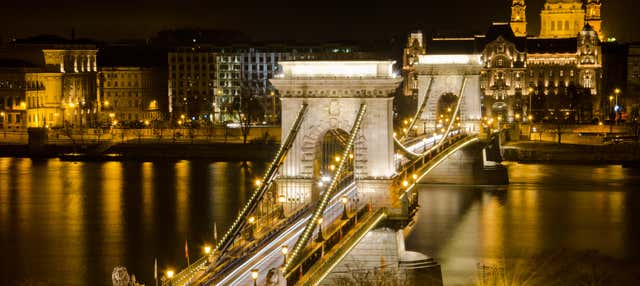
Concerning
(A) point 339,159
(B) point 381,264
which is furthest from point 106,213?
(B) point 381,264

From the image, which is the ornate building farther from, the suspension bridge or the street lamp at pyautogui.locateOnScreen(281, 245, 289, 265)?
the street lamp at pyautogui.locateOnScreen(281, 245, 289, 265)

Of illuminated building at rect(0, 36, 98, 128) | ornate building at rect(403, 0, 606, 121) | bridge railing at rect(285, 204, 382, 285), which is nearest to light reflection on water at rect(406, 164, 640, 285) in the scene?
bridge railing at rect(285, 204, 382, 285)

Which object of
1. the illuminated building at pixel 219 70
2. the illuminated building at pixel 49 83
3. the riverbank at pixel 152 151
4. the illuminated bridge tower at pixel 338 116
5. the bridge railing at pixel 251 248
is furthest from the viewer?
the illuminated building at pixel 219 70

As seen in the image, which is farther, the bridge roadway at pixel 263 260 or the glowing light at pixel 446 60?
the glowing light at pixel 446 60

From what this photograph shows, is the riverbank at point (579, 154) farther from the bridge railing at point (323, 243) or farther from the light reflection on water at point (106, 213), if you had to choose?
the bridge railing at point (323, 243)

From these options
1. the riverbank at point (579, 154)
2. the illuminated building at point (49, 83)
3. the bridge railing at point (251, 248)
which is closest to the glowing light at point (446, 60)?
the riverbank at point (579, 154)

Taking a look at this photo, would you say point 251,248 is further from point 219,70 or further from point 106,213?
point 219,70
